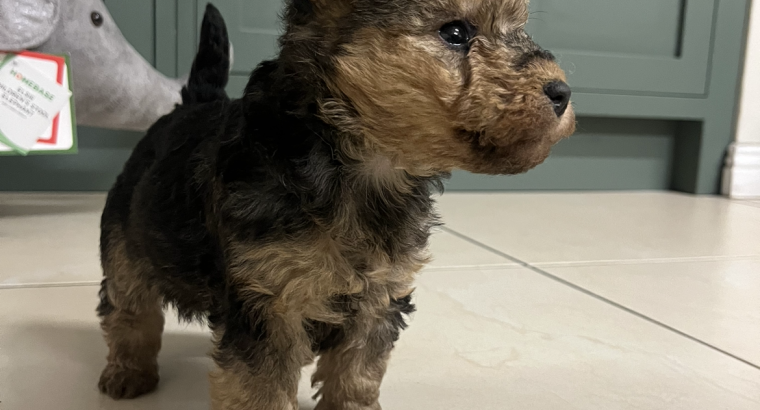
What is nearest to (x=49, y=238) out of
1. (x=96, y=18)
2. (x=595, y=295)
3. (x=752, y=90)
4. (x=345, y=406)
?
(x=96, y=18)

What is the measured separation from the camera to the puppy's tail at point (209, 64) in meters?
1.43

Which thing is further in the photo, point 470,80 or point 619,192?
point 619,192

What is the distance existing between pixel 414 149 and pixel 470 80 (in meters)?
0.12

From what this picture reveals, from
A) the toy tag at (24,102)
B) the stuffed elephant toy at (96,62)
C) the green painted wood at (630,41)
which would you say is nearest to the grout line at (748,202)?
the green painted wood at (630,41)

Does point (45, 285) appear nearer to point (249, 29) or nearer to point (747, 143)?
point (249, 29)

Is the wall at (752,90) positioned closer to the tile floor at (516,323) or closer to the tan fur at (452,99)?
the tile floor at (516,323)

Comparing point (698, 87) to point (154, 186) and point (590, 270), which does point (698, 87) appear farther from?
point (154, 186)

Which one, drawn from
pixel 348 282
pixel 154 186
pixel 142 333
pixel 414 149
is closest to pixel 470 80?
pixel 414 149

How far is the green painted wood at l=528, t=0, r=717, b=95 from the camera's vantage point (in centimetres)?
347

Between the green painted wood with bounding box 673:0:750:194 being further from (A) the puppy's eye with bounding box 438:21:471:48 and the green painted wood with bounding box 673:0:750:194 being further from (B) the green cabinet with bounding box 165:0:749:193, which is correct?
(A) the puppy's eye with bounding box 438:21:471:48

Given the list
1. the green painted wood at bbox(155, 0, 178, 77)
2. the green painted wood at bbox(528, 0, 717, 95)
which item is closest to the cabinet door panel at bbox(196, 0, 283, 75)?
the green painted wood at bbox(155, 0, 178, 77)

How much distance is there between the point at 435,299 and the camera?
184cm

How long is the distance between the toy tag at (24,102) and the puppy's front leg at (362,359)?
60.6 inches

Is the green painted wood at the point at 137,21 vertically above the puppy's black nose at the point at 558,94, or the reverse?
the green painted wood at the point at 137,21
